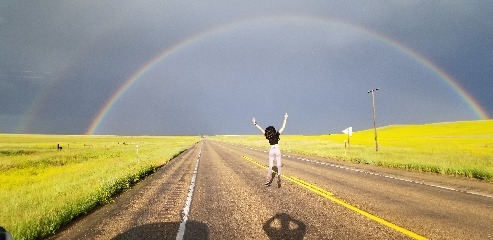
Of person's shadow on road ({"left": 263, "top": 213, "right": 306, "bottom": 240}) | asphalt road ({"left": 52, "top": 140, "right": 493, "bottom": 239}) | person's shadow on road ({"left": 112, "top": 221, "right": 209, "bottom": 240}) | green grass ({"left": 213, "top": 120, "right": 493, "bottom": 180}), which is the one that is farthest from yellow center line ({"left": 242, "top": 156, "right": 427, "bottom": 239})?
green grass ({"left": 213, "top": 120, "right": 493, "bottom": 180})

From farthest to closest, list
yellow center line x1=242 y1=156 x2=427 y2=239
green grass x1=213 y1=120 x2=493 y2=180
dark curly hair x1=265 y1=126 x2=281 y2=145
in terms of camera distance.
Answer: green grass x1=213 y1=120 x2=493 y2=180
dark curly hair x1=265 y1=126 x2=281 y2=145
yellow center line x1=242 y1=156 x2=427 y2=239

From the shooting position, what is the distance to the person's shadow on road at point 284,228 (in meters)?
5.22

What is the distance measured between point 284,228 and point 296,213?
4.06 ft

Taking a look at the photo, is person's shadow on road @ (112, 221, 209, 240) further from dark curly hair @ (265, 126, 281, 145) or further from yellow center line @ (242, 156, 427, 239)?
dark curly hair @ (265, 126, 281, 145)

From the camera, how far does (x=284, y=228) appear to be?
18.6 ft

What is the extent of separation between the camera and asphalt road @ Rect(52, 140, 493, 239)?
17.9 feet

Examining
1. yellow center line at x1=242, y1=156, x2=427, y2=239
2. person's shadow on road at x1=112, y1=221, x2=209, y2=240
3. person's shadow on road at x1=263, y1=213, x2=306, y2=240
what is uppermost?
yellow center line at x1=242, y1=156, x2=427, y2=239

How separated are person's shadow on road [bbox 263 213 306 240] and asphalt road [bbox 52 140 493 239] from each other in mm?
16

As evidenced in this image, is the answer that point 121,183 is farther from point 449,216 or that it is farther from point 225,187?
point 449,216

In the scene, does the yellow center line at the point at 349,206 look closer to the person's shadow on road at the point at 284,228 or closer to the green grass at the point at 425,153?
the person's shadow on road at the point at 284,228

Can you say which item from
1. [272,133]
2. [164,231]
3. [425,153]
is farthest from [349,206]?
[425,153]

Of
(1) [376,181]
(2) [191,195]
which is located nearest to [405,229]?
(2) [191,195]

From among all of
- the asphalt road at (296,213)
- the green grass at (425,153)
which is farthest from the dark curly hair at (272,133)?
the green grass at (425,153)

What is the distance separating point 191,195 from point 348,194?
179 inches
